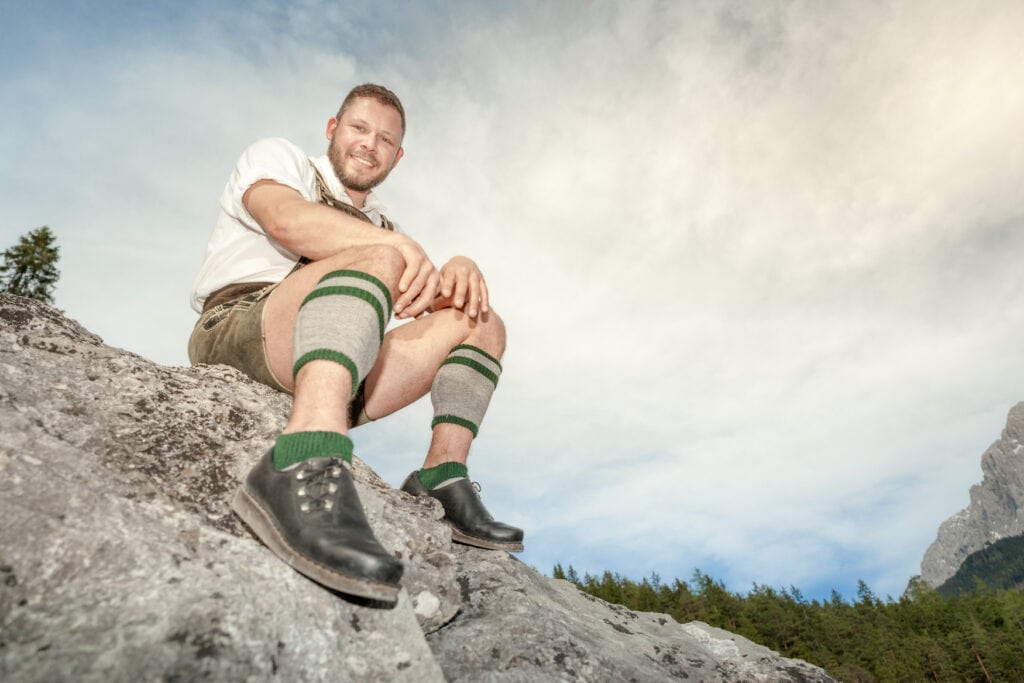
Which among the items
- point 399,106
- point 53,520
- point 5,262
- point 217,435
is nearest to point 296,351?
point 217,435

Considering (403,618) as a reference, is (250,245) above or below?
above

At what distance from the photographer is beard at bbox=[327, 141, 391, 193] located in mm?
4316

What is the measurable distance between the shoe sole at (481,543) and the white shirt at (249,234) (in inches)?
77.8

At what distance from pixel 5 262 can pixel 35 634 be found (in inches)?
1416

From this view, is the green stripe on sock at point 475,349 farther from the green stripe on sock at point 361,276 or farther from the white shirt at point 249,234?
the white shirt at point 249,234

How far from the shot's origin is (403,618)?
7.82 feet

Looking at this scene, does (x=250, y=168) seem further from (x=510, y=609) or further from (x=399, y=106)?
(x=510, y=609)

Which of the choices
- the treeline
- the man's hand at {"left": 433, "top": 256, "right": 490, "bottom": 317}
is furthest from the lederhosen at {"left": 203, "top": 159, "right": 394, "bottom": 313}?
the treeline

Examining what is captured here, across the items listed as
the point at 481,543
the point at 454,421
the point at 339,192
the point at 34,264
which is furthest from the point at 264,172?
the point at 34,264

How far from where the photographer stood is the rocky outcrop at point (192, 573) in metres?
1.70

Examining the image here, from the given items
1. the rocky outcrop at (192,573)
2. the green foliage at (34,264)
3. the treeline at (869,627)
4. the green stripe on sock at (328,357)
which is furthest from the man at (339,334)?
the treeline at (869,627)

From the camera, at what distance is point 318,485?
2277 millimetres

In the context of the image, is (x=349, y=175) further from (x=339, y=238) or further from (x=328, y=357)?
(x=328, y=357)

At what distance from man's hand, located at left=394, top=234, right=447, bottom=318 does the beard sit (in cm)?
146
